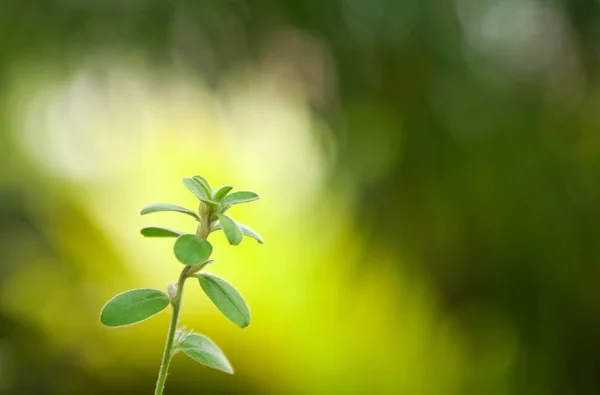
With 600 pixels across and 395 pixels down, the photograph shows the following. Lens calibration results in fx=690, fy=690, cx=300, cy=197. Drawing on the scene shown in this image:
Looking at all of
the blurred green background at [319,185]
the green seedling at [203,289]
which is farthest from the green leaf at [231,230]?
the blurred green background at [319,185]

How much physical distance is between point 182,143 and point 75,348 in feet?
1.15

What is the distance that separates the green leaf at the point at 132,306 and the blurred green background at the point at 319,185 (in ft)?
2.13

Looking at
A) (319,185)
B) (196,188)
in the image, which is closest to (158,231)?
(196,188)

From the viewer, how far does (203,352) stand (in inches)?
6.5

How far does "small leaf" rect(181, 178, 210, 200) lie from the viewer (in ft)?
0.53

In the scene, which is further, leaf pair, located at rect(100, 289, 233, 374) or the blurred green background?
the blurred green background

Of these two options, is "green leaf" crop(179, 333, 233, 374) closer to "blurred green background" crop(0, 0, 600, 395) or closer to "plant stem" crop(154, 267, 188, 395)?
"plant stem" crop(154, 267, 188, 395)

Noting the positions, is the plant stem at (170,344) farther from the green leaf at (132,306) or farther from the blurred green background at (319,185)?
the blurred green background at (319,185)

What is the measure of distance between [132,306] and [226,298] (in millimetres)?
21

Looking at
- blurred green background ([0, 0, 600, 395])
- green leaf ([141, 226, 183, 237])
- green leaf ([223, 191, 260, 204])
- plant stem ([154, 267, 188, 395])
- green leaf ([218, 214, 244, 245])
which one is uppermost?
blurred green background ([0, 0, 600, 395])

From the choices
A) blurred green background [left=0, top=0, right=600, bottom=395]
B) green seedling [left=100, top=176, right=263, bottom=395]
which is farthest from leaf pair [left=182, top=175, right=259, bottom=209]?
blurred green background [left=0, top=0, right=600, bottom=395]

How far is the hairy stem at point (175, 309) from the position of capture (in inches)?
5.7

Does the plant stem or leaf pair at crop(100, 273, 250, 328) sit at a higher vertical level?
leaf pair at crop(100, 273, 250, 328)

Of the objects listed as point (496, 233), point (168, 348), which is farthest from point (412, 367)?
point (168, 348)
